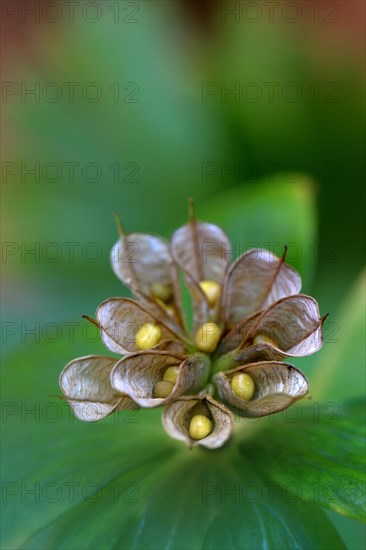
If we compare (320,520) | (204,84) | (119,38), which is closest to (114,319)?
(320,520)

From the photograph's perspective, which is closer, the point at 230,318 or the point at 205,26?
the point at 230,318

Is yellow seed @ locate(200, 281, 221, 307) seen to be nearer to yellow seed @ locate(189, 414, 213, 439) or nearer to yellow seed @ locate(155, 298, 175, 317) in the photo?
yellow seed @ locate(155, 298, 175, 317)

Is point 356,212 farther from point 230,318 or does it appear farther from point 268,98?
point 230,318

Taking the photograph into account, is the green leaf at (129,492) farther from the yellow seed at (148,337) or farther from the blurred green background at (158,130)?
the blurred green background at (158,130)

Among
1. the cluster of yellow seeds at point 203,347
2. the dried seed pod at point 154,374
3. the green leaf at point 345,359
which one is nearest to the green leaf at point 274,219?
the green leaf at point 345,359

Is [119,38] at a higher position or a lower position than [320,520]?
higher

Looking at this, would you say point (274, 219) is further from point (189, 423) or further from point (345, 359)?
point (189, 423)

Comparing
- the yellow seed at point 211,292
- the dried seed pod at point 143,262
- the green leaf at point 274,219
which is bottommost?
the yellow seed at point 211,292

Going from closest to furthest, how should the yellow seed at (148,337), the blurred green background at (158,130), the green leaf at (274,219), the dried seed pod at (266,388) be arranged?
the dried seed pod at (266,388)
the yellow seed at (148,337)
the green leaf at (274,219)
the blurred green background at (158,130)
